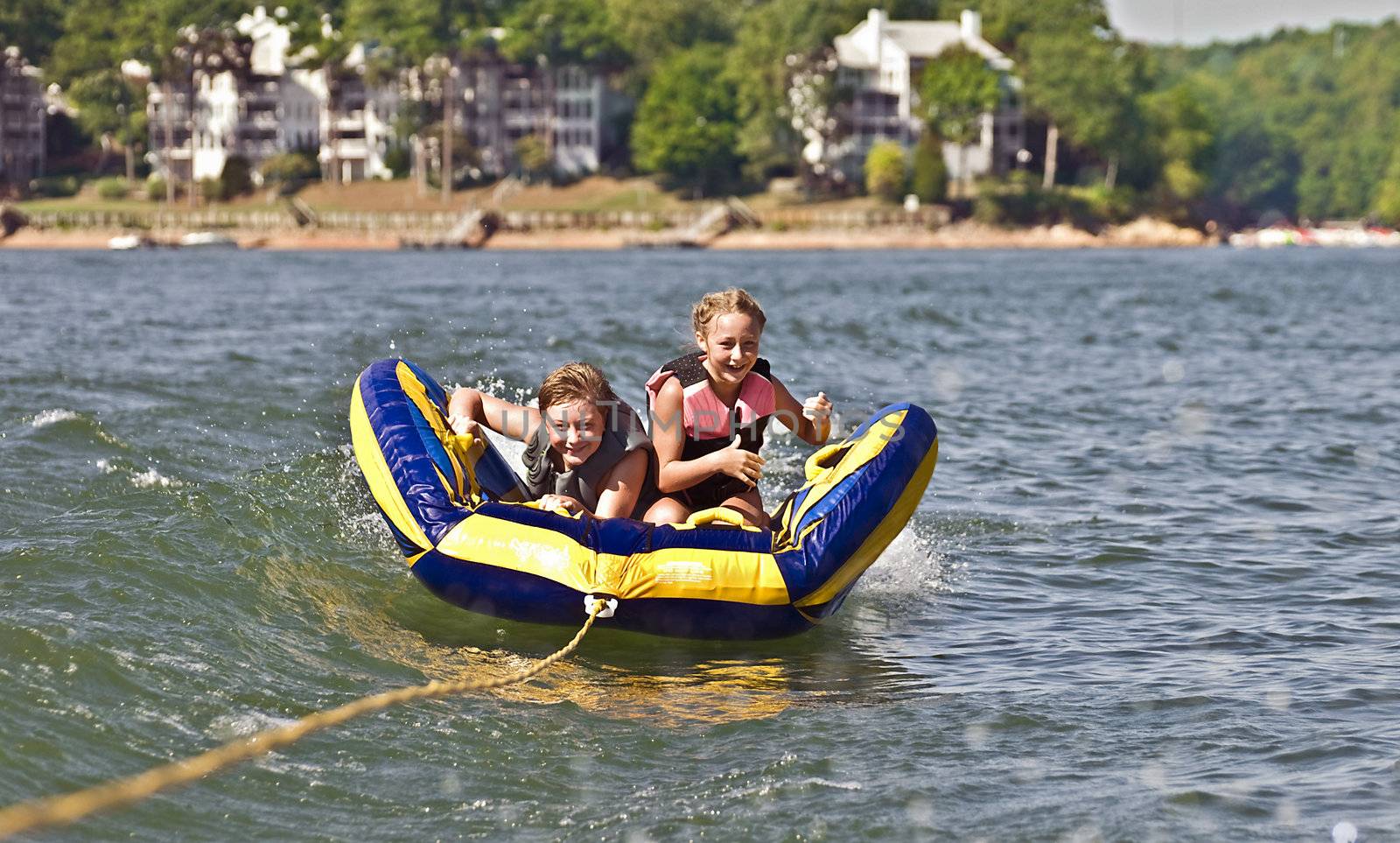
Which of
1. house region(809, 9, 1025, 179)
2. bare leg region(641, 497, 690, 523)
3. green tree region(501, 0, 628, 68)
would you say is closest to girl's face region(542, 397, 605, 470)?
bare leg region(641, 497, 690, 523)

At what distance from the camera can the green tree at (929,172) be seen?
281 feet

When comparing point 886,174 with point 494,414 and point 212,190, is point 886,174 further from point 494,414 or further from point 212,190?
point 494,414

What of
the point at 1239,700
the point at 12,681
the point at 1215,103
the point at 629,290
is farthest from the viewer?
the point at 1215,103

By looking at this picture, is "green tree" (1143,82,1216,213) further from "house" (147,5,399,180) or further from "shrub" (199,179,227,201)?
"shrub" (199,179,227,201)

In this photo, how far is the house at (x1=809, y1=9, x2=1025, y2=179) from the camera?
9188 centimetres

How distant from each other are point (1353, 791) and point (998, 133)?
9211 cm

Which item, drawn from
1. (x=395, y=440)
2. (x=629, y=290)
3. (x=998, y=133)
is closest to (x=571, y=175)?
(x=998, y=133)

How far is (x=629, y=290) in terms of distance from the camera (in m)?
38.1

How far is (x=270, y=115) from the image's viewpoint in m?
97.5

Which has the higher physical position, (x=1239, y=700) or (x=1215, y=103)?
(x=1215, y=103)

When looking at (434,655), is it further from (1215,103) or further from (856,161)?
(1215,103)

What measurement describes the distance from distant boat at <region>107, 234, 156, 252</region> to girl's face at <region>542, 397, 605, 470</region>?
2789 inches

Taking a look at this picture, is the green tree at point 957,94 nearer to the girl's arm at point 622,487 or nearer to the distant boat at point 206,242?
the distant boat at point 206,242

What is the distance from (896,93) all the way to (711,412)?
288 ft
